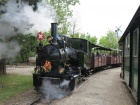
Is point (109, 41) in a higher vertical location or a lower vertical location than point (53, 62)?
higher

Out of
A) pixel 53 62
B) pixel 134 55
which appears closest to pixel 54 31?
pixel 53 62

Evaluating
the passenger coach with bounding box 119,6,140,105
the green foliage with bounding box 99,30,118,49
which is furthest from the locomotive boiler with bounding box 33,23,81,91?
the green foliage with bounding box 99,30,118,49

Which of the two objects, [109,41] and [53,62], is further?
Result: [109,41]

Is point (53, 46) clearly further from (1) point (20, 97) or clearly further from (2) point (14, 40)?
(2) point (14, 40)

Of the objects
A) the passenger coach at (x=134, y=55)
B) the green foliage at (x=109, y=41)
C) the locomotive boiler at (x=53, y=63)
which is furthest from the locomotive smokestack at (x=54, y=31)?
the green foliage at (x=109, y=41)

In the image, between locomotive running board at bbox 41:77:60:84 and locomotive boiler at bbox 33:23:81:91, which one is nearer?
locomotive running board at bbox 41:77:60:84

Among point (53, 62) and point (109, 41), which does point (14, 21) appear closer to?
point (53, 62)

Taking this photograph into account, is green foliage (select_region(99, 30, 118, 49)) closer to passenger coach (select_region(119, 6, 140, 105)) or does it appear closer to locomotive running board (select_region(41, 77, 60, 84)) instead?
passenger coach (select_region(119, 6, 140, 105))

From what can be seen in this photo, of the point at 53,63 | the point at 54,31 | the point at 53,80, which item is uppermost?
the point at 54,31

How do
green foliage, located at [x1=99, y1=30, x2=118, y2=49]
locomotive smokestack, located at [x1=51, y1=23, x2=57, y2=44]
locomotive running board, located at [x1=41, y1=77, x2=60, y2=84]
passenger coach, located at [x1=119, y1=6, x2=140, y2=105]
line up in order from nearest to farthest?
1. passenger coach, located at [x1=119, y1=6, x2=140, y2=105]
2. locomotive running board, located at [x1=41, y1=77, x2=60, y2=84]
3. locomotive smokestack, located at [x1=51, y1=23, x2=57, y2=44]
4. green foliage, located at [x1=99, y1=30, x2=118, y2=49]

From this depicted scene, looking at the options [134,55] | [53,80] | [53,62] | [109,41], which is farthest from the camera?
[109,41]

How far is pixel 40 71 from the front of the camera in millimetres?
11984

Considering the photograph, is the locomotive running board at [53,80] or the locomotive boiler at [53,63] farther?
the locomotive boiler at [53,63]

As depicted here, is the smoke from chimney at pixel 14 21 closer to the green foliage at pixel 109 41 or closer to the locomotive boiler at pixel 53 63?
the locomotive boiler at pixel 53 63
